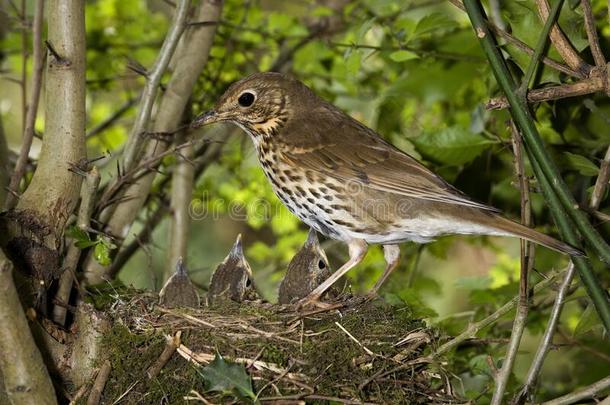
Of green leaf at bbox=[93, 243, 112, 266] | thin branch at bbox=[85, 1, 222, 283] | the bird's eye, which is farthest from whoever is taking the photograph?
the bird's eye

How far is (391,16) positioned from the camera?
4.98 metres

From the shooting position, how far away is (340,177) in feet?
13.0

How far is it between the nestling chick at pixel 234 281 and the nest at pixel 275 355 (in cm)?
46

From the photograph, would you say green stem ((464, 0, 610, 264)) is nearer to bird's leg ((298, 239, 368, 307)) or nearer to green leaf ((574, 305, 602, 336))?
green leaf ((574, 305, 602, 336))

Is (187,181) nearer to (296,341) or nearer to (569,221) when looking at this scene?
(296,341)

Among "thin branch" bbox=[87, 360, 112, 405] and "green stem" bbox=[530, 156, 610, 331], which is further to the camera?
"thin branch" bbox=[87, 360, 112, 405]

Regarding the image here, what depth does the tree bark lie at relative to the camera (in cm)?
322

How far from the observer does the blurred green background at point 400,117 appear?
4.13 metres

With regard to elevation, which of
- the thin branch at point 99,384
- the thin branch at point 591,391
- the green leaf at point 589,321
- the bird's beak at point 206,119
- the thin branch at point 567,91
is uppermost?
the thin branch at point 567,91

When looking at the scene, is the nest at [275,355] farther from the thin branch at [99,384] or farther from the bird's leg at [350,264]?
the bird's leg at [350,264]

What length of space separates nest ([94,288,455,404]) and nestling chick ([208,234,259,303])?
46 centimetres

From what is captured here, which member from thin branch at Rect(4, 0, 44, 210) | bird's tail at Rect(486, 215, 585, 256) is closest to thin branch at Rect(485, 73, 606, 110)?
bird's tail at Rect(486, 215, 585, 256)

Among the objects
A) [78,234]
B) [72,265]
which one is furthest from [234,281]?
[78,234]

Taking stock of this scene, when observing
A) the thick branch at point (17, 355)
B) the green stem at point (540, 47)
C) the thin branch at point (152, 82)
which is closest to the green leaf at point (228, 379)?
the thick branch at point (17, 355)
